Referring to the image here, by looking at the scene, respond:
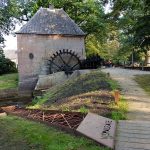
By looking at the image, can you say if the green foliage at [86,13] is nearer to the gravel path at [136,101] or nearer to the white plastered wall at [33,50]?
the white plastered wall at [33,50]

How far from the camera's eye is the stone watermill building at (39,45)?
31109 millimetres

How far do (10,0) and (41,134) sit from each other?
34771 mm

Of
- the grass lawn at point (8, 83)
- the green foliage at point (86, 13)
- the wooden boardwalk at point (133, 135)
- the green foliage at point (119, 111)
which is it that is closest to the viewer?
the wooden boardwalk at point (133, 135)

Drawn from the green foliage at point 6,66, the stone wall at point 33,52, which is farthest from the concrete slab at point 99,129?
the green foliage at point 6,66

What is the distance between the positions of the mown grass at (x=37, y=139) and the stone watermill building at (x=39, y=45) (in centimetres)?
2260

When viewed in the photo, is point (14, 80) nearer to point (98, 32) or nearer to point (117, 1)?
point (98, 32)

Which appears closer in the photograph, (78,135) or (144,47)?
(78,135)

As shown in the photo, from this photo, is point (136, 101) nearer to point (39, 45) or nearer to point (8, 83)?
point (39, 45)

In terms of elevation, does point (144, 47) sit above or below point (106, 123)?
above

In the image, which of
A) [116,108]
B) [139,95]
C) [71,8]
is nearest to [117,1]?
[139,95]

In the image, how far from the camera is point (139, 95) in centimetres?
1268

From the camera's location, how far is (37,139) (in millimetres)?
7238

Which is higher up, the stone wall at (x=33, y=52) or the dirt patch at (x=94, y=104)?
the stone wall at (x=33, y=52)

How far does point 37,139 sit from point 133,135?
6.39ft
